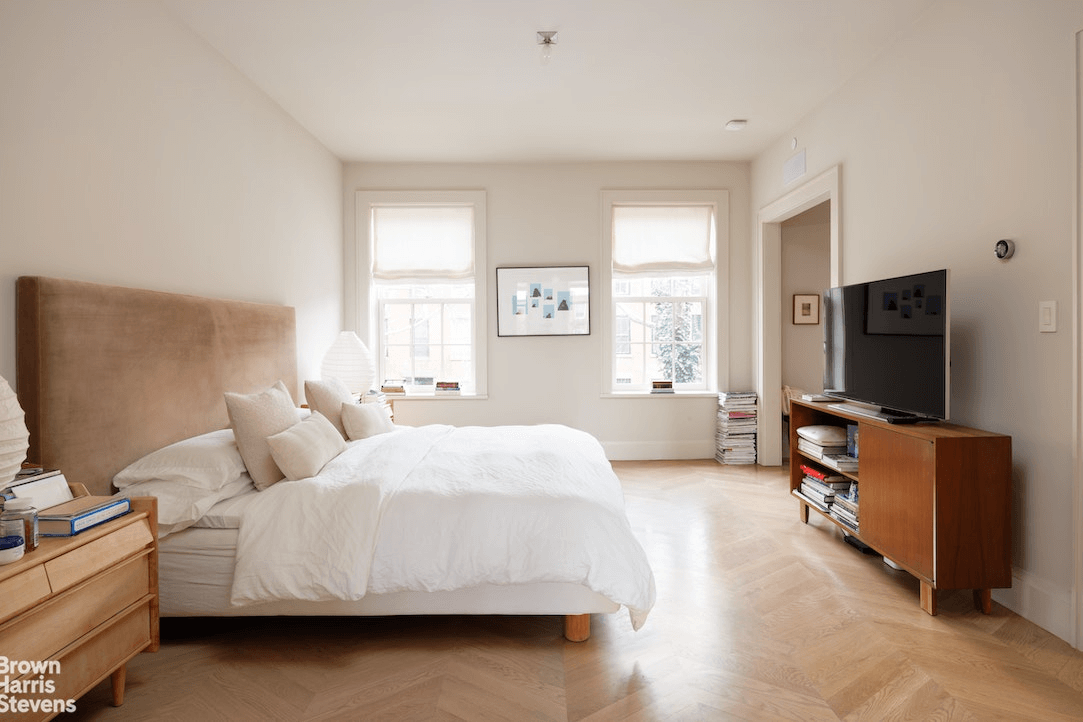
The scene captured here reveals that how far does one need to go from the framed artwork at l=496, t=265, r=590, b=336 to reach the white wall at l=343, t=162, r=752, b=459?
78 millimetres

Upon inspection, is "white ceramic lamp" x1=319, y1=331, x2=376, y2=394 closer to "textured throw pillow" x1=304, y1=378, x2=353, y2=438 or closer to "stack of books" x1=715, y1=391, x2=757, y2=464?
"textured throw pillow" x1=304, y1=378, x2=353, y2=438

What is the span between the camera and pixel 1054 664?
213cm

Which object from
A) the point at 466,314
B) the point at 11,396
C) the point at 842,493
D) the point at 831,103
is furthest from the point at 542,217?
the point at 11,396

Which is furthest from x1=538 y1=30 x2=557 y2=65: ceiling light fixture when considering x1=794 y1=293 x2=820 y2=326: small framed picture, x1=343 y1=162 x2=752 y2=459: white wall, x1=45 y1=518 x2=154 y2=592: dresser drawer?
x1=794 y1=293 x2=820 y2=326: small framed picture

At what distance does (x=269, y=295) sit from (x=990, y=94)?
4.11 m

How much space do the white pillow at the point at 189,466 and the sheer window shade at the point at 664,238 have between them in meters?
3.92

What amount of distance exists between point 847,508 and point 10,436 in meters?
3.60

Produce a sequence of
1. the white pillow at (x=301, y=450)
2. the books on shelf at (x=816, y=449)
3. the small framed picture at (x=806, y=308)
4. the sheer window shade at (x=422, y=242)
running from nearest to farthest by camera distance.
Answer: the white pillow at (x=301, y=450)
the books on shelf at (x=816, y=449)
the sheer window shade at (x=422, y=242)
the small framed picture at (x=806, y=308)

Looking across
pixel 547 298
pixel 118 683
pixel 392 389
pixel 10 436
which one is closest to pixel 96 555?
pixel 10 436

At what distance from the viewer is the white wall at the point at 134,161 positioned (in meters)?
2.10

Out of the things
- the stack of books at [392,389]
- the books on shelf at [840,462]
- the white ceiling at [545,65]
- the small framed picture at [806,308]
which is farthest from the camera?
the small framed picture at [806,308]

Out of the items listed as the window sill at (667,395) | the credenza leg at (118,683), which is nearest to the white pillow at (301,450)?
the credenza leg at (118,683)

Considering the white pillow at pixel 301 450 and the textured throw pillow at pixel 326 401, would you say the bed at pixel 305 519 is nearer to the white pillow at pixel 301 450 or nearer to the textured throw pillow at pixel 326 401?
the white pillow at pixel 301 450

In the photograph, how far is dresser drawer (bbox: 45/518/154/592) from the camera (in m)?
1.57
